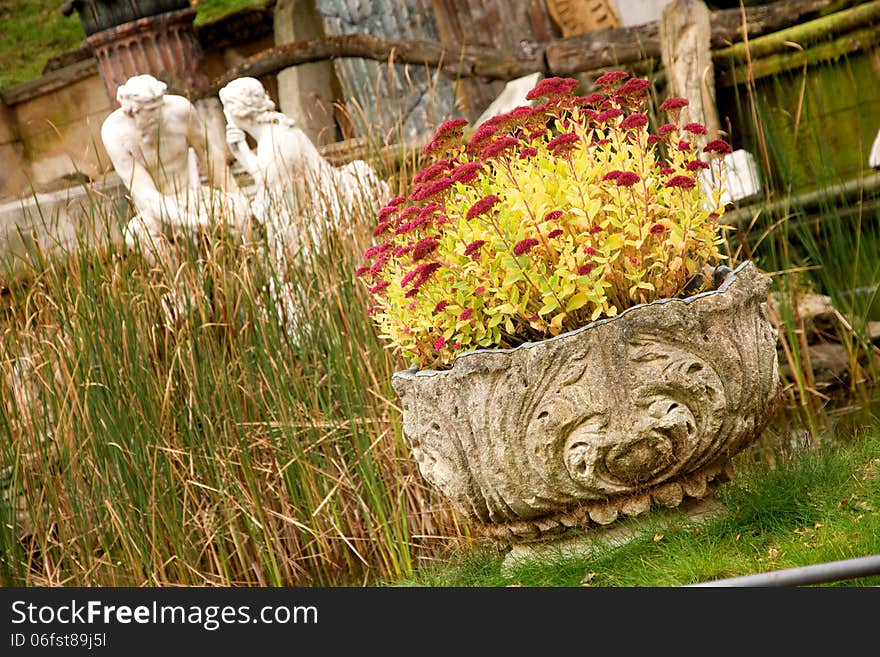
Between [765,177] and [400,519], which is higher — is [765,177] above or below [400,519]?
above

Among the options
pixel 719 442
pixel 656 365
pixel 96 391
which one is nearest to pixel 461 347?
pixel 656 365

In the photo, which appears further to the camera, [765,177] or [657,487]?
[765,177]

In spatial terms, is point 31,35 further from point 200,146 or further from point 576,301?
point 576,301

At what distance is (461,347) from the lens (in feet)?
6.97

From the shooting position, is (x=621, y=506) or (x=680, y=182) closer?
(x=680, y=182)

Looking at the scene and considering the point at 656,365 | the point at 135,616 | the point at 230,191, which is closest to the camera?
the point at 135,616

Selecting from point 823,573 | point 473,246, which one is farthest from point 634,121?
point 823,573

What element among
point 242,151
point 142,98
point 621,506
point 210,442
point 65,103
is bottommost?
point 621,506

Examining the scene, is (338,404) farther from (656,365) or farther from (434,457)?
(656,365)

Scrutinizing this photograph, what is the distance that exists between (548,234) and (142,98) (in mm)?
2389

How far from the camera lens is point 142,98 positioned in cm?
389

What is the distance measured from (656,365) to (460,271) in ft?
1.34

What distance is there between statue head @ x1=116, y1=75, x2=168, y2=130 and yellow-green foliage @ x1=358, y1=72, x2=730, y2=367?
79.3 inches

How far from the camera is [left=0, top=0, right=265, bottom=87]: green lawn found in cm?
973
